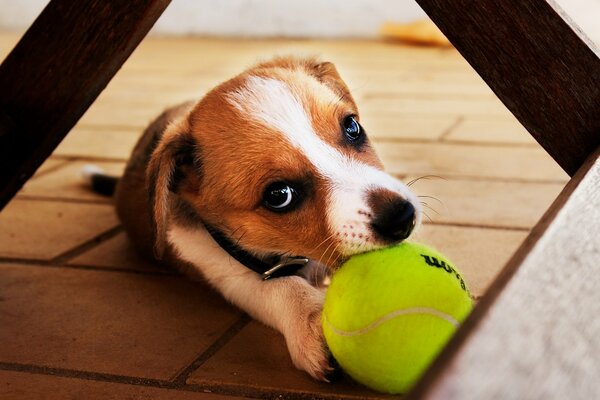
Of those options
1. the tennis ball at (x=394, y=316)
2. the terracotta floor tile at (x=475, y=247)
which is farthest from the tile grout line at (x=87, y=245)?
the tennis ball at (x=394, y=316)

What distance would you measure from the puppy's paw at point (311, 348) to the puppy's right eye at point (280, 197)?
27 centimetres

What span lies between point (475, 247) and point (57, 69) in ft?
4.59

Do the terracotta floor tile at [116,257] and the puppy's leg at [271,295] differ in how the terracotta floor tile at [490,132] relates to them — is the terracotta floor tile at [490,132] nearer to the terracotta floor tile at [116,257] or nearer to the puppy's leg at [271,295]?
the terracotta floor tile at [116,257]

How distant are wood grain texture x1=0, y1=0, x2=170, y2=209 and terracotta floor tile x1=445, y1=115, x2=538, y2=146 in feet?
8.17

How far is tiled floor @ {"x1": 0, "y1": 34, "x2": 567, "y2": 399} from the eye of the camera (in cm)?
195

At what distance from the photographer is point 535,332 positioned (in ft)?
3.41

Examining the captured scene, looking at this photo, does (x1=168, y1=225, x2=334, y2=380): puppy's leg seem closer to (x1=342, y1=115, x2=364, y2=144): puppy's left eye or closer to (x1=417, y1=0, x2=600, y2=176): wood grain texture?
(x1=342, y1=115, x2=364, y2=144): puppy's left eye

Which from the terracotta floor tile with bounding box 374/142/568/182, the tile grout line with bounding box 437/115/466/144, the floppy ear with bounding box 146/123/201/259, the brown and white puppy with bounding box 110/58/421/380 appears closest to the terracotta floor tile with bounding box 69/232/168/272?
the brown and white puppy with bounding box 110/58/421/380

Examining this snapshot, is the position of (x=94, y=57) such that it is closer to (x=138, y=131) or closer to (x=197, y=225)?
(x=197, y=225)

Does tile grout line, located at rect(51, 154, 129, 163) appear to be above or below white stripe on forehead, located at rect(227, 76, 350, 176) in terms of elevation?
below

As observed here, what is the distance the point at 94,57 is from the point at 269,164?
19.9 inches

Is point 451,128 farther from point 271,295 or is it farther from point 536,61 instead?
point 536,61

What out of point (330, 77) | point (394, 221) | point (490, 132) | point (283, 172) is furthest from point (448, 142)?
point (394, 221)

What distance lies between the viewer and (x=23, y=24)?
9203 millimetres
